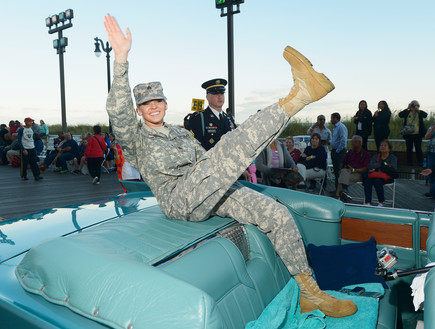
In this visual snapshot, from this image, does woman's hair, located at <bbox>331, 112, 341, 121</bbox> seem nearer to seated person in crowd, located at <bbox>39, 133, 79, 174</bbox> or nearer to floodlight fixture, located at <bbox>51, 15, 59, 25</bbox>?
seated person in crowd, located at <bbox>39, 133, 79, 174</bbox>

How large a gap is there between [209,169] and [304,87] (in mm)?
666

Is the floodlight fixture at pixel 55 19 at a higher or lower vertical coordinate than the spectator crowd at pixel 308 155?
higher

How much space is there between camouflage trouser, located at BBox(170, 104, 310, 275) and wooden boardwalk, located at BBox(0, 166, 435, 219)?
5849 millimetres

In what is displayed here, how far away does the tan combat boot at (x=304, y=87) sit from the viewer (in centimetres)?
201

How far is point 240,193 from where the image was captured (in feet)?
7.73

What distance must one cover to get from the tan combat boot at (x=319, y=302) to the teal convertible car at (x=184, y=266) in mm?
49

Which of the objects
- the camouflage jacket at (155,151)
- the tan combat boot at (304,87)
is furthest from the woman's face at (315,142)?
the tan combat boot at (304,87)

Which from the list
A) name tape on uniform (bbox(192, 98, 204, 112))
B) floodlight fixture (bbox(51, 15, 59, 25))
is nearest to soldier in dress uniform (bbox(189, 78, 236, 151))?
name tape on uniform (bbox(192, 98, 204, 112))

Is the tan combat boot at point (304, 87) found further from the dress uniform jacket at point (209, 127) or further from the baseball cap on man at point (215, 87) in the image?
the baseball cap on man at point (215, 87)

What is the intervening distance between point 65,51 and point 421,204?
759 inches

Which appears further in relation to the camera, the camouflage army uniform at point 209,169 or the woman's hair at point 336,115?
the woman's hair at point 336,115

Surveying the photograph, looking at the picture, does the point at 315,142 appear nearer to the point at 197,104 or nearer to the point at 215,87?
the point at 215,87

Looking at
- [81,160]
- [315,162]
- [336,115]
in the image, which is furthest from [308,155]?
[81,160]

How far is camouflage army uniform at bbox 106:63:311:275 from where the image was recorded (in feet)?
6.77
